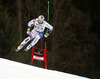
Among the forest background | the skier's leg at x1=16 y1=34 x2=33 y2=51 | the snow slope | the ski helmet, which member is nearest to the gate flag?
the forest background

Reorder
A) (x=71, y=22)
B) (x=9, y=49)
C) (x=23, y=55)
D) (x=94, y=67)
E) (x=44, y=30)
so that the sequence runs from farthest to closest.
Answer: (x=94, y=67), (x=71, y=22), (x=9, y=49), (x=23, y=55), (x=44, y=30)

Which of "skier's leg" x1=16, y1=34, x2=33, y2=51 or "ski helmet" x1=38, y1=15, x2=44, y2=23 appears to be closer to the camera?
"ski helmet" x1=38, y1=15, x2=44, y2=23

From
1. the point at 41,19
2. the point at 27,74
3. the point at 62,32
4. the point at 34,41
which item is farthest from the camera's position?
the point at 62,32

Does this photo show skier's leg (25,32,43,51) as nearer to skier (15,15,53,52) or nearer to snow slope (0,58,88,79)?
skier (15,15,53,52)

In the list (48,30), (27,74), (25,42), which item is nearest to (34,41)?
(25,42)

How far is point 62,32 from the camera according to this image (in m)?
2.85

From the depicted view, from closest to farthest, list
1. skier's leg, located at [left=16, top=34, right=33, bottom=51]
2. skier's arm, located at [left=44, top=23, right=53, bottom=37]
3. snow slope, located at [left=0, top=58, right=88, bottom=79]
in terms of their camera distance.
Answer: snow slope, located at [left=0, top=58, right=88, bottom=79] → skier's arm, located at [left=44, top=23, right=53, bottom=37] → skier's leg, located at [left=16, top=34, right=33, bottom=51]

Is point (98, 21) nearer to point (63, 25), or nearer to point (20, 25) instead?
point (63, 25)

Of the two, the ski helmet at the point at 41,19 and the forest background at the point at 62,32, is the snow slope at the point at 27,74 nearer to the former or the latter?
the forest background at the point at 62,32

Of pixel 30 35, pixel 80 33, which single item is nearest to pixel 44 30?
pixel 30 35

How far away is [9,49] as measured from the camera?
109 inches

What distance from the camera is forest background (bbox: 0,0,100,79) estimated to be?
97.7 inches

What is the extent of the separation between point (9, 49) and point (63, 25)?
3.75 ft

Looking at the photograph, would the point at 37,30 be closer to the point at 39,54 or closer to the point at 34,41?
the point at 34,41
